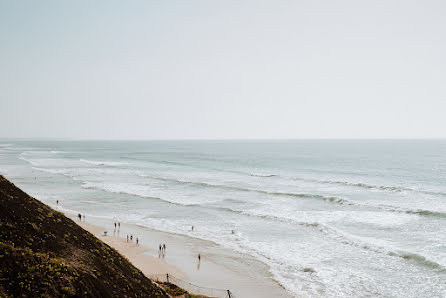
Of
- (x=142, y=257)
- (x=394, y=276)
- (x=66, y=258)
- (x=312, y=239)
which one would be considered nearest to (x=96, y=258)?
(x=66, y=258)

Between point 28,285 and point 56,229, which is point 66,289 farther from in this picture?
point 56,229

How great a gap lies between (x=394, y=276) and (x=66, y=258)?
94.6 feet

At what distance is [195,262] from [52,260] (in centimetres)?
2300

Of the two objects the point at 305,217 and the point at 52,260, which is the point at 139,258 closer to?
the point at 52,260

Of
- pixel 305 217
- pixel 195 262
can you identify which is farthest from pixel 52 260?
pixel 305 217

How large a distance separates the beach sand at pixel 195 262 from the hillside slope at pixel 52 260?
12.7 metres

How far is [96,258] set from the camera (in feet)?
49.5

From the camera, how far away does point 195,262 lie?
110 feet

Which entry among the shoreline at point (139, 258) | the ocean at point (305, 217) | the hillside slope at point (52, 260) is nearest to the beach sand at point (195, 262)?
the shoreline at point (139, 258)

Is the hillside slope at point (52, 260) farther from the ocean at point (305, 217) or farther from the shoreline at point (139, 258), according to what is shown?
the ocean at point (305, 217)

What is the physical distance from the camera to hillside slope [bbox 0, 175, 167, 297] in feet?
35.4

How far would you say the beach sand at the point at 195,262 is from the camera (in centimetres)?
2808

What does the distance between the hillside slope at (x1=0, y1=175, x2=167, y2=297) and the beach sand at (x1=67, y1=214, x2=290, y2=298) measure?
41.7 ft

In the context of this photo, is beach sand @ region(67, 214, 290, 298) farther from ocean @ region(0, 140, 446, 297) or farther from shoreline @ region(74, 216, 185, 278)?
ocean @ region(0, 140, 446, 297)
